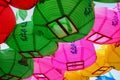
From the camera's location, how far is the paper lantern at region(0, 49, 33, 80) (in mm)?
3144

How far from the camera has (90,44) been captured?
10.5 ft

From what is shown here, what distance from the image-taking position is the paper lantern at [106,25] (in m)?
2.85

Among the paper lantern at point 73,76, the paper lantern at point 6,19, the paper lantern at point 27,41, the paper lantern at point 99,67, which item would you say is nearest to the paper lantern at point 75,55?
the paper lantern at point 99,67

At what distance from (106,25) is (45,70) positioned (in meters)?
0.89

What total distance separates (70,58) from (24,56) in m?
0.42

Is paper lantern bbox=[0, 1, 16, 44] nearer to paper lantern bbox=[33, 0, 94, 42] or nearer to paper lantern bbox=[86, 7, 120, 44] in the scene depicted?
paper lantern bbox=[33, 0, 94, 42]

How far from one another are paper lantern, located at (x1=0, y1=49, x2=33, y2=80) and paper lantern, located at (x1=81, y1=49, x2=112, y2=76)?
1.99ft

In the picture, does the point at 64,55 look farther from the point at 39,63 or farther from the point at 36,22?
the point at 36,22

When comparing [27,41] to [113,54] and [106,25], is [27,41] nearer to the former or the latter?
[106,25]

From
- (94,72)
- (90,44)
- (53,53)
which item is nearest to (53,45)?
(53,53)

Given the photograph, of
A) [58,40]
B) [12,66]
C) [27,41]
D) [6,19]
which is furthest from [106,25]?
[12,66]

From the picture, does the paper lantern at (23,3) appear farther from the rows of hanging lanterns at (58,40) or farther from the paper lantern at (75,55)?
the paper lantern at (75,55)

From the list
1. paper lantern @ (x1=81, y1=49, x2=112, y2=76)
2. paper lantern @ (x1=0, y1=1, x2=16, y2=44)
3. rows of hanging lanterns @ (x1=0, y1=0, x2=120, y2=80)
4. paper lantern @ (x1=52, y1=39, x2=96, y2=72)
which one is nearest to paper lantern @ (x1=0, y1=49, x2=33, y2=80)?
rows of hanging lanterns @ (x1=0, y1=0, x2=120, y2=80)

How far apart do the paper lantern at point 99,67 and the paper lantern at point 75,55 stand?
0.13 metres
